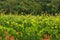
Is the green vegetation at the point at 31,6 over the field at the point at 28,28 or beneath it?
beneath

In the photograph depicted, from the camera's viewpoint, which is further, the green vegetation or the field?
the green vegetation

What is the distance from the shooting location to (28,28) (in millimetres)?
10156

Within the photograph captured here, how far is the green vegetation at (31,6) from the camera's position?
89.9 ft

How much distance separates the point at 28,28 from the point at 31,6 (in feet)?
61.2

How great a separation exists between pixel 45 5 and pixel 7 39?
802 inches

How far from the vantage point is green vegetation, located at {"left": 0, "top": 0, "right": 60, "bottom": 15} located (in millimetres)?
27406

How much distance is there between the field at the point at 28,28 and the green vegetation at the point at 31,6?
1621 centimetres

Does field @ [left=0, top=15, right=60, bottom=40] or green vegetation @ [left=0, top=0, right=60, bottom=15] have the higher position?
field @ [left=0, top=15, right=60, bottom=40]

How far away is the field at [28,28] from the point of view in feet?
32.8

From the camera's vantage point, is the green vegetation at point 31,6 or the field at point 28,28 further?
the green vegetation at point 31,6

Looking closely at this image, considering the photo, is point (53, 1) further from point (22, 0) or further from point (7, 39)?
point (7, 39)

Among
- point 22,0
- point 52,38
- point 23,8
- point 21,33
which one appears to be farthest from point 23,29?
point 22,0

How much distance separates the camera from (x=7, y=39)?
9.88 meters

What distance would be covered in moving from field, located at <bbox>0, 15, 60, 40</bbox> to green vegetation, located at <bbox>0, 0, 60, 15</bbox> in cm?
1621
